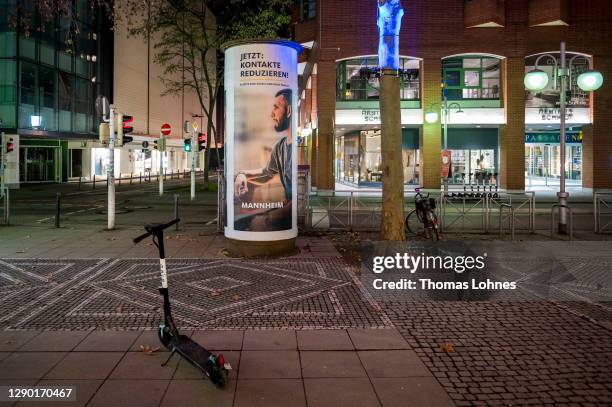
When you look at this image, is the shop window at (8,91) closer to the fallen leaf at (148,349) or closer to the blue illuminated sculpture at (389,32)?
the blue illuminated sculpture at (389,32)

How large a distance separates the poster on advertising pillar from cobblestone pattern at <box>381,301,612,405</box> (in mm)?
4201

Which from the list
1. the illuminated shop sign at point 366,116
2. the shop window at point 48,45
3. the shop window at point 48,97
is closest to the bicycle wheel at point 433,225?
the illuminated shop sign at point 366,116

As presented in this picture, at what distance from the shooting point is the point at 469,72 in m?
32.1

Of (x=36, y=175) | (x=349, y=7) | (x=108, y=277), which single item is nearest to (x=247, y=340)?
(x=108, y=277)

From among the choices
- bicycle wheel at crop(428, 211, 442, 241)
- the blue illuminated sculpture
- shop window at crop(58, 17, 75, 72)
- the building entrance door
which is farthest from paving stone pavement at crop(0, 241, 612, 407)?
shop window at crop(58, 17, 75, 72)

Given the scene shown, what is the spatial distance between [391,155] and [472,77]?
22619 mm

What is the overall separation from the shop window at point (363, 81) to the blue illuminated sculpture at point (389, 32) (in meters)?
19.7

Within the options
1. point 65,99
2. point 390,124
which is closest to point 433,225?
point 390,124

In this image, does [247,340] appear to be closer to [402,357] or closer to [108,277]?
[402,357]

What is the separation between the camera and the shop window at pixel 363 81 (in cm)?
3178

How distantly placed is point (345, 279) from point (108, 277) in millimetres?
4125

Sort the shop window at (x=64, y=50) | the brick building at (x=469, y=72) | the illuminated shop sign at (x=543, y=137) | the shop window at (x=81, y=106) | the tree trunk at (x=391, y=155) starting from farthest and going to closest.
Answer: the shop window at (x=81, y=106) < the shop window at (x=64, y=50) < the illuminated shop sign at (x=543, y=137) < the brick building at (x=469, y=72) < the tree trunk at (x=391, y=155)

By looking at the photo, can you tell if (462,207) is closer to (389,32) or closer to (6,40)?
(389,32)

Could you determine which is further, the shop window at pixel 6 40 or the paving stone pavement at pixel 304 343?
the shop window at pixel 6 40
